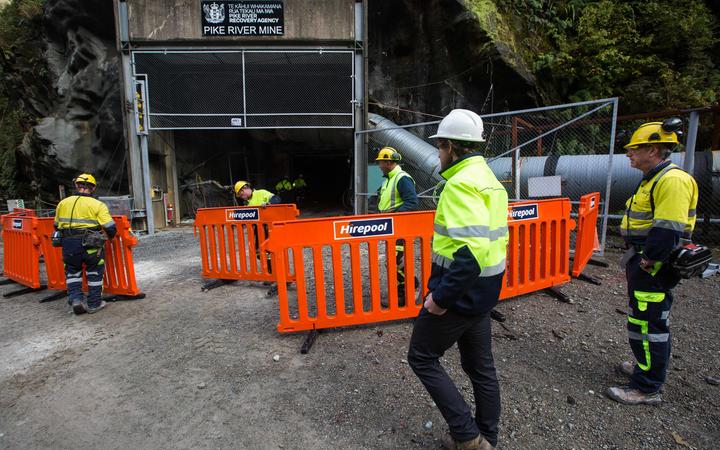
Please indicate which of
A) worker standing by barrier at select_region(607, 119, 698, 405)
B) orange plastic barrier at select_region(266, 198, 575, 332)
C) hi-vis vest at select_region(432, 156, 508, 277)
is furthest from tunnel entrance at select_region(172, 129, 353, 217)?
hi-vis vest at select_region(432, 156, 508, 277)

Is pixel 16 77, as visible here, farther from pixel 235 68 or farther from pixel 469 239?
pixel 469 239

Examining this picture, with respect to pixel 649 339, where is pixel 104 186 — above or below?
above

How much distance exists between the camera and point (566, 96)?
40.7ft

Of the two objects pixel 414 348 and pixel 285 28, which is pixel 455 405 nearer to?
pixel 414 348

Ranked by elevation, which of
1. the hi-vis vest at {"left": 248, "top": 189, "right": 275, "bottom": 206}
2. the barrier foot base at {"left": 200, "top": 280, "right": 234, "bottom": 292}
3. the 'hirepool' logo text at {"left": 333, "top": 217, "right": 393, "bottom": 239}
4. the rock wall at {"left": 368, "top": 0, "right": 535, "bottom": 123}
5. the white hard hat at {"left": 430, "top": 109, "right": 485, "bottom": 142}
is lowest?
the barrier foot base at {"left": 200, "top": 280, "right": 234, "bottom": 292}

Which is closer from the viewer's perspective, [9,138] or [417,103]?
[417,103]

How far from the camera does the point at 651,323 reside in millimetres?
2670

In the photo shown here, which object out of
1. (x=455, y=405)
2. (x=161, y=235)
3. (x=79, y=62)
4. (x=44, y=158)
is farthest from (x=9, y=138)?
(x=455, y=405)

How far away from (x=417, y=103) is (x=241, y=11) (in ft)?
22.0

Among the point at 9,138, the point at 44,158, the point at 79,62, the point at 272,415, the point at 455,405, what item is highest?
the point at 79,62

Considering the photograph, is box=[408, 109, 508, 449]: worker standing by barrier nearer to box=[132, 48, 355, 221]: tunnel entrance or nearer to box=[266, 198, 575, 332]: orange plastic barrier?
box=[266, 198, 575, 332]: orange plastic barrier

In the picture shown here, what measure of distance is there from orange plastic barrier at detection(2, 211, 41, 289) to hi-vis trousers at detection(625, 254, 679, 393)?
7649 mm

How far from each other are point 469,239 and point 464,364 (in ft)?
2.91

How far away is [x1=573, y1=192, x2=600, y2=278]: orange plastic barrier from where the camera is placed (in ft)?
16.9
